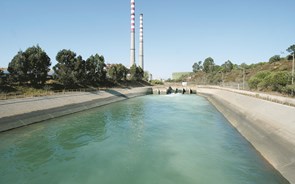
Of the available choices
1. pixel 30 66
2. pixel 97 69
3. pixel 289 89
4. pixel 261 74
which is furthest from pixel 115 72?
pixel 289 89

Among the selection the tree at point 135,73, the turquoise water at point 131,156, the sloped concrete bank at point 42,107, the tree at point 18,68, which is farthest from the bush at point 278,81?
the tree at point 135,73

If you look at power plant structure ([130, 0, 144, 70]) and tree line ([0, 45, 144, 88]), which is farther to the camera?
power plant structure ([130, 0, 144, 70])

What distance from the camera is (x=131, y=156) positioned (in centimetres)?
1695

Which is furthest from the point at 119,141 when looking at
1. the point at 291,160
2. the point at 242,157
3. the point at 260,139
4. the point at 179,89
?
the point at 179,89

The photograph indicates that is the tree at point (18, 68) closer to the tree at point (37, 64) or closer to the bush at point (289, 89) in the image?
the tree at point (37, 64)

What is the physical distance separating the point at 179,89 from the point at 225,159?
8252 centimetres

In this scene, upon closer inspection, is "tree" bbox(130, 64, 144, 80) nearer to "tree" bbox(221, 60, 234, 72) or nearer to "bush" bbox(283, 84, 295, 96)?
"bush" bbox(283, 84, 295, 96)

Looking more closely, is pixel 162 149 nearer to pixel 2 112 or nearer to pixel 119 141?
pixel 119 141

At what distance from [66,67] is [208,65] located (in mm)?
129897

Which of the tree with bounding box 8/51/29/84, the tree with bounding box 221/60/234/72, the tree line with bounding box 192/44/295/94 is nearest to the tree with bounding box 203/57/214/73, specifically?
the tree line with bounding box 192/44/295/94

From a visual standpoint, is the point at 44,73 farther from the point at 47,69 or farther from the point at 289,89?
the point at 289,89

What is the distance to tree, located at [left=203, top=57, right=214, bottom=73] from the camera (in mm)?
162875

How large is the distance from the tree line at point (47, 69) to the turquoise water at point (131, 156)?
71.0ft

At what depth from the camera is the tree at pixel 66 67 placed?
5022 centimetres
